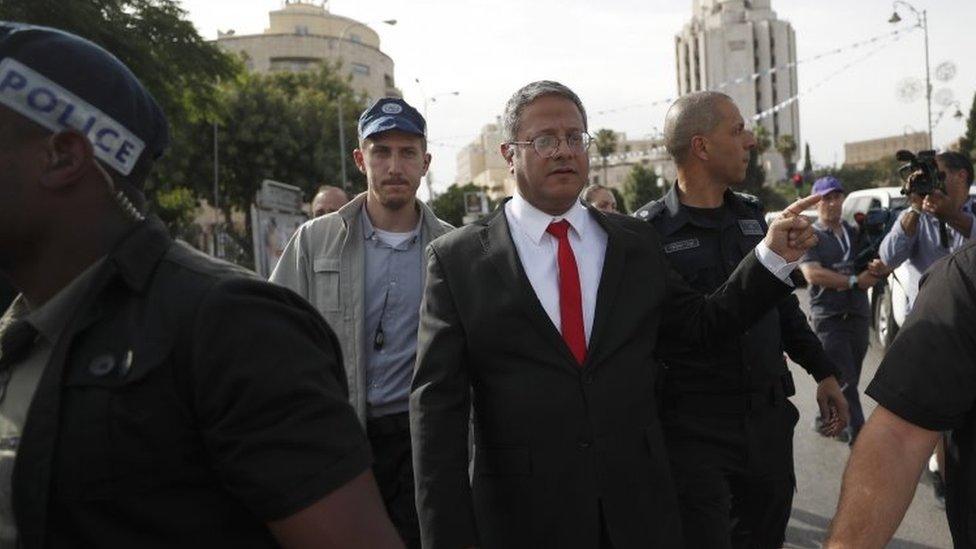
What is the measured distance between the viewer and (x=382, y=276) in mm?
3969

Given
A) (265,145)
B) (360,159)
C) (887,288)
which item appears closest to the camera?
(360,159)

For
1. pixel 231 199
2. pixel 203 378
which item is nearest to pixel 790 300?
pixel 203 378

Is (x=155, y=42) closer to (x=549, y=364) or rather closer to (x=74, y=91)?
(x=549, y=364)

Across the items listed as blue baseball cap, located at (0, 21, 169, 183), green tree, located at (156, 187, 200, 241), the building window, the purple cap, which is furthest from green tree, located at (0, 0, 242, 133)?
the building window

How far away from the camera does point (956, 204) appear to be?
18.0 feet

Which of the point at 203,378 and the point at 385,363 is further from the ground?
the point at 203,378

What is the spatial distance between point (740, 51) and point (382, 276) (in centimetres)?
11326

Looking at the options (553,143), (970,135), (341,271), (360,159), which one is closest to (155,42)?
(360,159)

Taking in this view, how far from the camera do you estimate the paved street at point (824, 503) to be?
5.30 meters

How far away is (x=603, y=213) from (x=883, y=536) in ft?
4.95

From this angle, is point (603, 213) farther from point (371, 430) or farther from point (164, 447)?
point (164, 447)

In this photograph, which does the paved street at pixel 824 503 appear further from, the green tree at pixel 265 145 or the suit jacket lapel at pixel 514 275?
the green tree at pixel 265 145

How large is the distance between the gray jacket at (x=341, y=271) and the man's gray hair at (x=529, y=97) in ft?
3.14

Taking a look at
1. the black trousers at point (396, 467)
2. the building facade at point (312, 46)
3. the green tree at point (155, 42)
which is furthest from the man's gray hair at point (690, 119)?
the building facade at point (312, 46)
